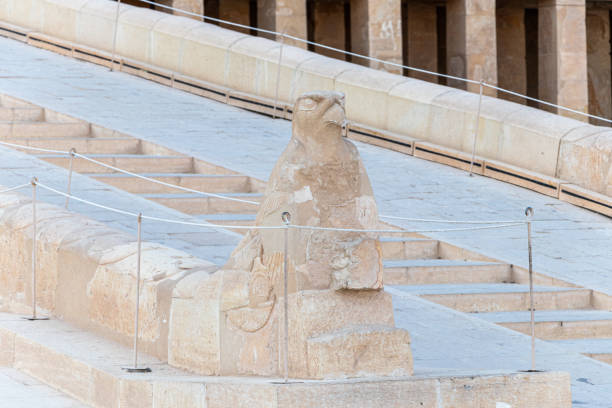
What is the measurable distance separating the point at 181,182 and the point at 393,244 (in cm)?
234

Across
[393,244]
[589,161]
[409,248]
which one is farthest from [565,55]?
[393,244]

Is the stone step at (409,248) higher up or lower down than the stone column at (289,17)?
lower down

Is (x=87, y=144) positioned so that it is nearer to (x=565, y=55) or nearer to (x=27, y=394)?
(x=27, y=394)

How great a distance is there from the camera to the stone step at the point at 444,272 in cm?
A: 886

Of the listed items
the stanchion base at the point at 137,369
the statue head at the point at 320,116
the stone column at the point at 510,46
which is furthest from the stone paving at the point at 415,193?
the stone column at the point at 510,46

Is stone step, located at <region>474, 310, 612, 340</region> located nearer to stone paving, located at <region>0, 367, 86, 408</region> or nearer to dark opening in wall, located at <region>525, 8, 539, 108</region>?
stone paving, located at <region>0, 367, 86, 408</region>

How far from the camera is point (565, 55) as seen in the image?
20.9 metres

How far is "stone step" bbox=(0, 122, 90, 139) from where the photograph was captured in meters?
11.8

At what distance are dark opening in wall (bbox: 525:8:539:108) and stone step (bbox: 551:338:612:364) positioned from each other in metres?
17.7

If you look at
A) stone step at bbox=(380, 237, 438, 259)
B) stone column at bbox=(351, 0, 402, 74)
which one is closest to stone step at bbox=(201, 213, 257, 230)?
stone step at bbox=(380, 237, 438, 259)

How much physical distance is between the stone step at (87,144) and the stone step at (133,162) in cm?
32

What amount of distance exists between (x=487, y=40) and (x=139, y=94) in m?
8.57

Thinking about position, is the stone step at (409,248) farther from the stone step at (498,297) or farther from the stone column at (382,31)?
the stone column at (382,31)

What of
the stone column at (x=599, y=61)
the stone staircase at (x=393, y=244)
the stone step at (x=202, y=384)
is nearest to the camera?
the stone step at (x=202, y=384)
